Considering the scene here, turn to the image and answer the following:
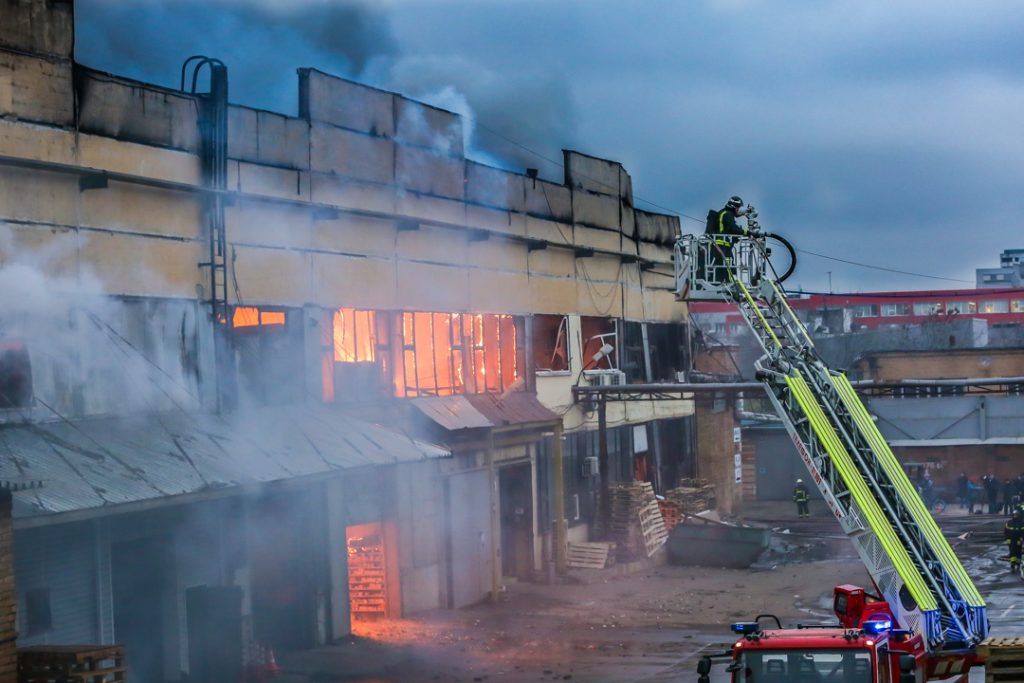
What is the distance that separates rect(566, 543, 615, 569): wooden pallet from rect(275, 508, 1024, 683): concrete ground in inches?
23.7

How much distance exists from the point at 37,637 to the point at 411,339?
36.9 ft

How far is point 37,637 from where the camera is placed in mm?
15609

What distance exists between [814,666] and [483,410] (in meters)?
16.3

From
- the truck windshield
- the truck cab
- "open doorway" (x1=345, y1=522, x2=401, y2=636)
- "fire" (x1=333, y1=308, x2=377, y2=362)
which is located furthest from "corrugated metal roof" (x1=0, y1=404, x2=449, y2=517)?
the truck windshield

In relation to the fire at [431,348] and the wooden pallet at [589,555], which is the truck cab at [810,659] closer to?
the fire at [431,348]

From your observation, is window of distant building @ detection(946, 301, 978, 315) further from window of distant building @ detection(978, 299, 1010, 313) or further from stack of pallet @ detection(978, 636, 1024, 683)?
stack of pallet @ detection(978, 636, 1024, 683)

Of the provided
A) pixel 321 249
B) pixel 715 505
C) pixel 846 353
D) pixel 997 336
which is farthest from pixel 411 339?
pixel 997 336

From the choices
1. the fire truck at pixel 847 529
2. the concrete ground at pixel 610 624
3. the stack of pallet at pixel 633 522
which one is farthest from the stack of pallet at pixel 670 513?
the fire truck at pixel 847 529

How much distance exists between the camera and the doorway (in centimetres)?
1742

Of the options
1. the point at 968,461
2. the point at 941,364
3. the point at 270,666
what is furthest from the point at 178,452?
the point at 941,364

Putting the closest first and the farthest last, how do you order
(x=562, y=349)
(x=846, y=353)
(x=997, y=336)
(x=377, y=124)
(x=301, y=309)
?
(x=301, y=309), (x=377, y=124), (x=562, y=349), (x=846, y=353), (x=997, y=336)

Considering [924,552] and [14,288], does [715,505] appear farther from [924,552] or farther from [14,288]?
[14,288]

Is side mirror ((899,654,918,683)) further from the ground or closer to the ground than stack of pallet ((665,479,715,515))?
further from the ground

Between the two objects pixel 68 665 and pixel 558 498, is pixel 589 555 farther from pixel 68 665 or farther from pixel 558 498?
pixel 68 665
